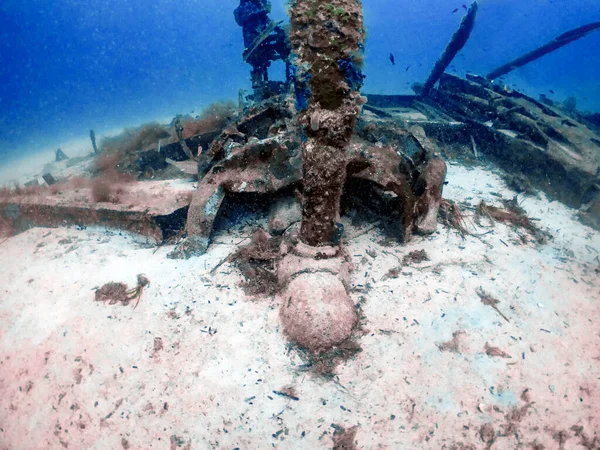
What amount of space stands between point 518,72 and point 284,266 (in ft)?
240

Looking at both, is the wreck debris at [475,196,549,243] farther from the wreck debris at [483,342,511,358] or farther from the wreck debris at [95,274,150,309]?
the wreck debris at [95,274,150,309]

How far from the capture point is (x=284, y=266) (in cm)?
381

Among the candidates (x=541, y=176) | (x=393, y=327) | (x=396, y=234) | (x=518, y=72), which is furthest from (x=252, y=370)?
(x=518, y=72)

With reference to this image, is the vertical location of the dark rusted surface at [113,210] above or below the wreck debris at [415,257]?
above

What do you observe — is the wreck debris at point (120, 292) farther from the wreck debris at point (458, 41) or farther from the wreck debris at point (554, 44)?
the wreck debris at point (554, 44)

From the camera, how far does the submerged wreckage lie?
2916 mm

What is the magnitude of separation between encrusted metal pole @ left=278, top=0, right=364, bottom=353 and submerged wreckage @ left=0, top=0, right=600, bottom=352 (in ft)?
0.04

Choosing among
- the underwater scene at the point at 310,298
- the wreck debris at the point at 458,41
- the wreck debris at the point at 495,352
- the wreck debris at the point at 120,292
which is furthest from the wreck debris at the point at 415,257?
the wreck debris at the point at 458,41

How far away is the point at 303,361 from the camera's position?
10.2 ft

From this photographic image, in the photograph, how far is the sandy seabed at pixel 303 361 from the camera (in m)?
2.66

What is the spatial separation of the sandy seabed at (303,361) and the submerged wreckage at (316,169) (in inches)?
18.4

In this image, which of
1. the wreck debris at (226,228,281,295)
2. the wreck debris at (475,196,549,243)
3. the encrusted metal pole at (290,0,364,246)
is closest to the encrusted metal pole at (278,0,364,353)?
the encrusted metal pole at (290,0,364,246)

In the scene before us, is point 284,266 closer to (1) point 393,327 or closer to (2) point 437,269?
(1) point 393,327

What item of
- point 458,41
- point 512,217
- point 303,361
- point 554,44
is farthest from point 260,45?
point 554,44
